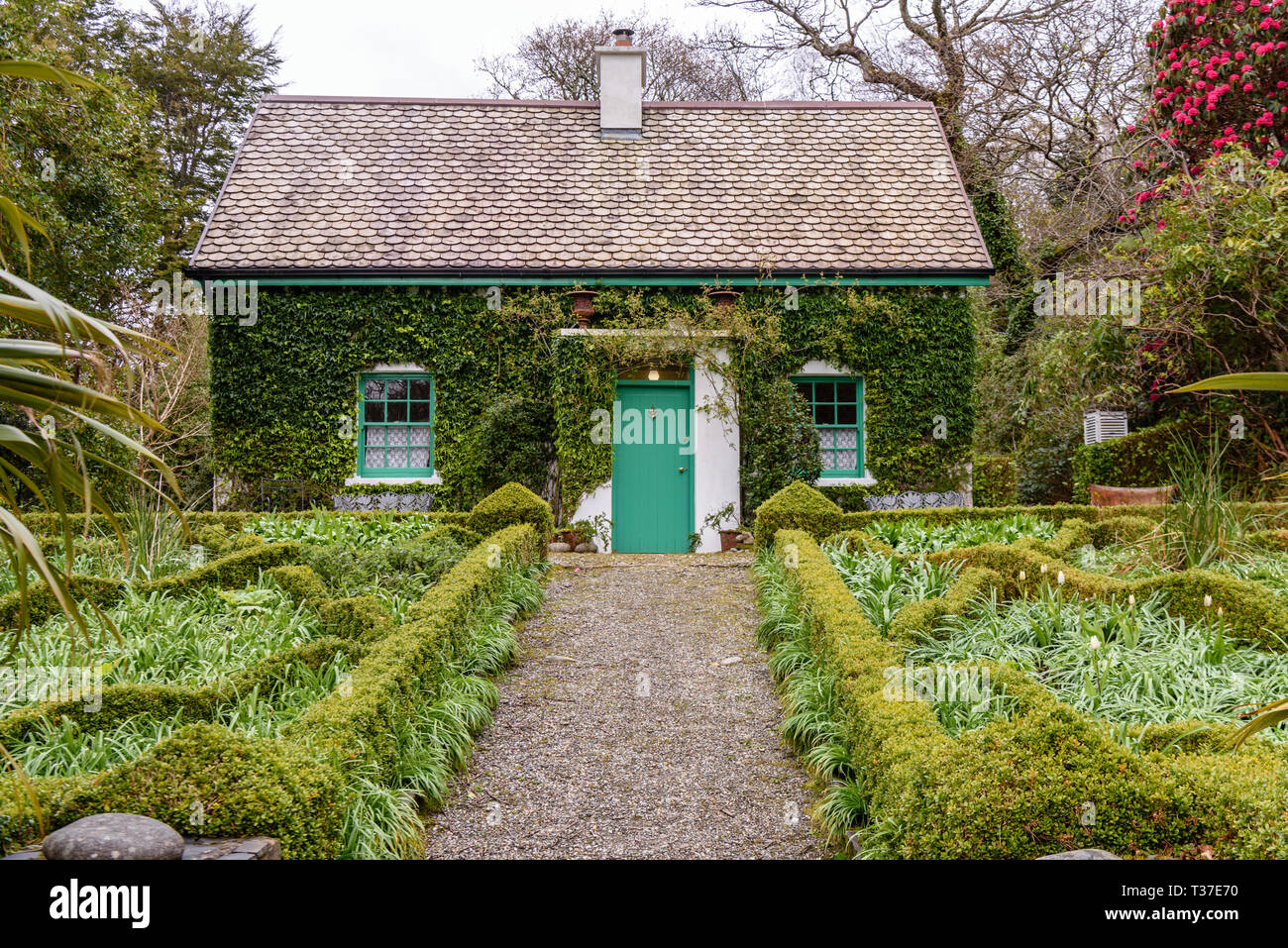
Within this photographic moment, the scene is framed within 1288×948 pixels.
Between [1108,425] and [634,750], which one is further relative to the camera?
[1108,425]

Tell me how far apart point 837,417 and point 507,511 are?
223 inches

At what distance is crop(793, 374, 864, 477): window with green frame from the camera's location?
502 inches

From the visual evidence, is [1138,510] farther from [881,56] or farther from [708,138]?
[881,56]

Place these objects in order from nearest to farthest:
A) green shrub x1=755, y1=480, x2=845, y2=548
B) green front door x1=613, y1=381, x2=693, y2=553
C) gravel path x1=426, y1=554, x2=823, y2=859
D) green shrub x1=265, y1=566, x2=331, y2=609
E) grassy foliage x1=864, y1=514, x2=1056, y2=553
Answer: gravel path x1=426, y1=554, x2=823, y2=859, green shrub x1=265, y1=566, x2=331, y2=609, grassy foliage x1=864, y1=514, x2=1056, y2=553, green shrub x1=755, y1=480, x2=845, y2=548, green front door x1=613, y1=381, x2=693, y2=553

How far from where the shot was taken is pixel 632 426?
40.3 ft

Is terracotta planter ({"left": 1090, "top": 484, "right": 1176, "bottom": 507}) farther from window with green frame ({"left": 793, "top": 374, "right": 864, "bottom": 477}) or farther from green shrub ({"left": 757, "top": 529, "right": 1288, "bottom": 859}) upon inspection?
green shrub ({"left": 757, "top": 529, "right": 1288, "bottom": 859})

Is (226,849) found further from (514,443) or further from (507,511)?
(514,443)

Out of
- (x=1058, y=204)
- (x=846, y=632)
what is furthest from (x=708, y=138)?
(x=846, y=632)

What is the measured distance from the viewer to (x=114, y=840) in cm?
293

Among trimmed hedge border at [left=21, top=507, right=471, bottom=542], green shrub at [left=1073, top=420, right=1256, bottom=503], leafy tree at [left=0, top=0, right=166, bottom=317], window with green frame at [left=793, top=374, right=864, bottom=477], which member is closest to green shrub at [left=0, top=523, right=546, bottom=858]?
trimmed hedge border at [left=21, top=507, right=471, bottom=542]

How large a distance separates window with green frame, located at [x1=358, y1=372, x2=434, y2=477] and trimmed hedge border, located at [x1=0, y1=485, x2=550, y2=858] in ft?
22.9

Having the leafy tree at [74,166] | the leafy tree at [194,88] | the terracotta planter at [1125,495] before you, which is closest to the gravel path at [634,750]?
the terracotta planter at [1125,495]

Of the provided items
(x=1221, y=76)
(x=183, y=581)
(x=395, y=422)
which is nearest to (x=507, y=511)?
(x=183, y=581)

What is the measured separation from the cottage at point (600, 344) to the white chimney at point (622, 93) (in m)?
2.03
